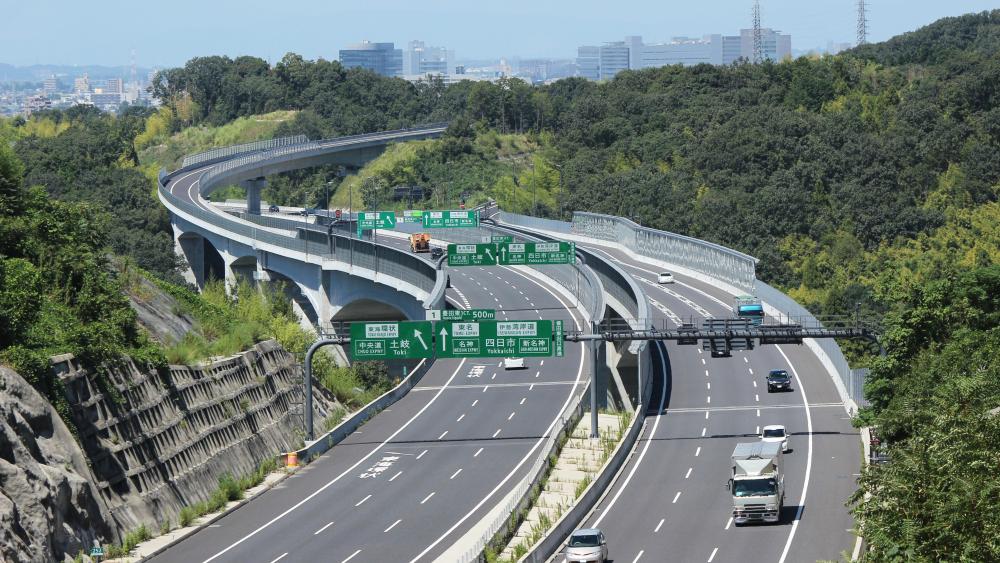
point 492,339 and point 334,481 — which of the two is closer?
point 334,481

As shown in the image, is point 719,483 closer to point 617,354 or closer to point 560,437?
point 560,437

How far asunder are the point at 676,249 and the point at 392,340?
1871 inches

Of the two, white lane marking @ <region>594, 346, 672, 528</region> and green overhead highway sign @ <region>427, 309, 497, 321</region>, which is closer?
white lane marking @ <region>594, 346, 672, 528</region>

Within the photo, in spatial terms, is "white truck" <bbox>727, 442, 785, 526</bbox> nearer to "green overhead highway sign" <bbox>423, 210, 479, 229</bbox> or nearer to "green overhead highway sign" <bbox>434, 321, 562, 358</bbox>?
A: "green overhead highway sign" <bbox>434, 321, 562, 358</bbox>

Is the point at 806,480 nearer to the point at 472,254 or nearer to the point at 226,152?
the point at 472,254

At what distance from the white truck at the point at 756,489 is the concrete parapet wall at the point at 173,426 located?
64.1 feet

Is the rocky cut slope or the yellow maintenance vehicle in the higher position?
the rocky cut slope

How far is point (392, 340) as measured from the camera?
62344 mm

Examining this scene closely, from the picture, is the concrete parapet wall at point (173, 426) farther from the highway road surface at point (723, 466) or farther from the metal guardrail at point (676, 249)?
the metal guardrail at point (676, 249)

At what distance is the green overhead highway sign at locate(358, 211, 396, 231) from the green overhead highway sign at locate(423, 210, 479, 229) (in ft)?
9.01

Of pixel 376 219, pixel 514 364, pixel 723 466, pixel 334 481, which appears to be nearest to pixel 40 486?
pixel 334 481

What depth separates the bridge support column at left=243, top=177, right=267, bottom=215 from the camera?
16175 cm

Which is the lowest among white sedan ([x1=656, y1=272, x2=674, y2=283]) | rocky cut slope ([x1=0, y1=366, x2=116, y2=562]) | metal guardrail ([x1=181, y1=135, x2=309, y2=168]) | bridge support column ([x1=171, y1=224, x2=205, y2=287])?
bridge support column ([x1=171, y1=224, x2=205, y2=287])

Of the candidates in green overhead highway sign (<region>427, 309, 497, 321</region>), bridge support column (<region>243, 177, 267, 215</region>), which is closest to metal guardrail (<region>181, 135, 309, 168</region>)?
bridge support column (<region>243, 177, 267, 215</region>)
